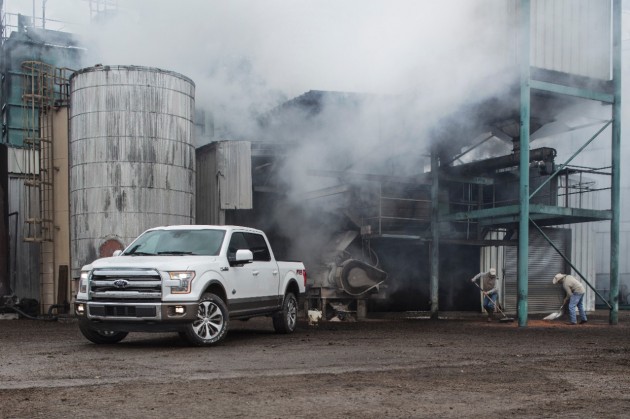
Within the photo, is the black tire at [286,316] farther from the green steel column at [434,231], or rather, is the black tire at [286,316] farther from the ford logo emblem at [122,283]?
the green steel column at [434,231]

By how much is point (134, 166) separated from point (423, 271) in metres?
10.3

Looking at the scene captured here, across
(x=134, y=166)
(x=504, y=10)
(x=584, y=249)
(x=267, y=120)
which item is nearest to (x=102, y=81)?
(x=134, y=166)

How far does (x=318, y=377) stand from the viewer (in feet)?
28.4

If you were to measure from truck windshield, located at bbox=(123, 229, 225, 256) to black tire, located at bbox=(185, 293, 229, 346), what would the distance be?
933 mm

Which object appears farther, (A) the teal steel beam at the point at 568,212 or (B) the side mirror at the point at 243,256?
(A) the teal steel beam at the point at 568,212

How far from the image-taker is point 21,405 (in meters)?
6.75

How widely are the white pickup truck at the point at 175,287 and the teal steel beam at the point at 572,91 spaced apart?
28.6 ft

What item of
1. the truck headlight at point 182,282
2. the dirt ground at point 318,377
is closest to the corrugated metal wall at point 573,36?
the dirt ground at point 318,377

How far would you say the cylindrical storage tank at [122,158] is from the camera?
2070cm

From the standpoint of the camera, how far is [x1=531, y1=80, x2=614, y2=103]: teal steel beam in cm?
1870

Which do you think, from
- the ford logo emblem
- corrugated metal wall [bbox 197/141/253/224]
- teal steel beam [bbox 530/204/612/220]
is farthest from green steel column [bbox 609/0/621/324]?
the ford logo emblem

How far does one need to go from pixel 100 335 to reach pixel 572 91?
1287 centimetres

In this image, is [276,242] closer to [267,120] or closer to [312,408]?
[267,120]

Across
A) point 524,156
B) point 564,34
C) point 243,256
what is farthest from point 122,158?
point 564,34
